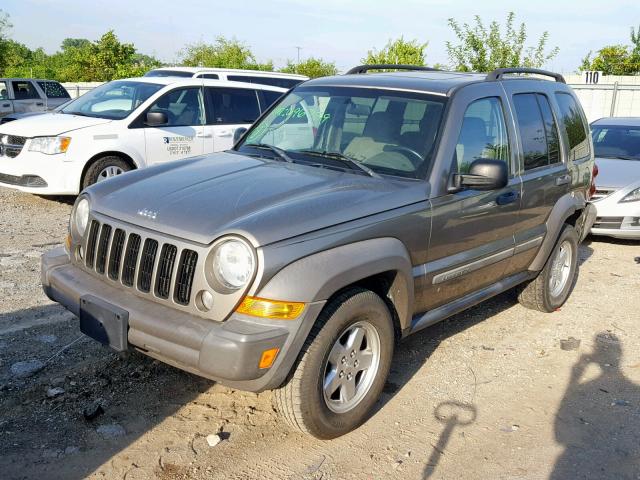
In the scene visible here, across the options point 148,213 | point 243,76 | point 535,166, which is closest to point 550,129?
point 535,166

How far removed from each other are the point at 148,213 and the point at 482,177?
1.95m

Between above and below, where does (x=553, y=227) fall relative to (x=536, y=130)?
below

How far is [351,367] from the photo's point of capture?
3600mm

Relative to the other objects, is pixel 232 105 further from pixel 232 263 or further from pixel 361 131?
pixel 232 263

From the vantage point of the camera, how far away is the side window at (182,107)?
9.03m

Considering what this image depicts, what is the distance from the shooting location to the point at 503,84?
189 inches

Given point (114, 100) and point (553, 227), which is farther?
point (114, 100)

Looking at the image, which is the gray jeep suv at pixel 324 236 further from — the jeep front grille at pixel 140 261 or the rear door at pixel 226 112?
the rear door at pixel 226 112

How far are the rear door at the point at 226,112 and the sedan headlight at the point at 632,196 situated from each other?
511 cm

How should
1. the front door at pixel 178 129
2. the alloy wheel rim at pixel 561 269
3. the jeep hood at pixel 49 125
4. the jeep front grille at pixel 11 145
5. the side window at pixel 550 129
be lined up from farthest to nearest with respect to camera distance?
the front door at pixel 178 129
the jeep front grille at pixel 11 145
the jeep hood at pixel 49 125
the alloy wheel rim at pixel 561 269
the side window at pixel 550 129

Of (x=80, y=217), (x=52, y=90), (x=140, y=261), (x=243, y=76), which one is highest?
(x=243, y=76)

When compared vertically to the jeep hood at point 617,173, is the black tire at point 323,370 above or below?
below

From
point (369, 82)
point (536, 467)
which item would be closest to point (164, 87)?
point (369, 82)

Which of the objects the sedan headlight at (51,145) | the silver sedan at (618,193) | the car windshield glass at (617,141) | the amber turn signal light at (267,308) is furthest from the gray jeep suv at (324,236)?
the car windshield glass at (617,141)
